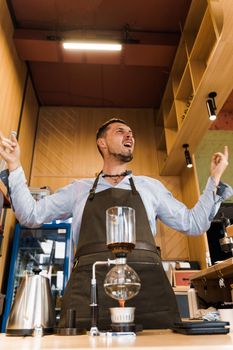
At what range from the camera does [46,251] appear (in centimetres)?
405

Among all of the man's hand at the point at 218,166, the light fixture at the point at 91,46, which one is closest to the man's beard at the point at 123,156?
the man's hand at the point at 218,166

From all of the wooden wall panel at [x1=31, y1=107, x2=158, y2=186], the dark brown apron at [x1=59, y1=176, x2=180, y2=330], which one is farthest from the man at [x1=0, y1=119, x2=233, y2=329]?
the wooden wall panel at [x1=31, y1=107, x2=158, y2=186]

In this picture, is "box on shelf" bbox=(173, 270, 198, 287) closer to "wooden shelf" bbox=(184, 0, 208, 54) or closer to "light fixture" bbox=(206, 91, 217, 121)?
"light fixture" bbox=(206, 91, 217, 121)

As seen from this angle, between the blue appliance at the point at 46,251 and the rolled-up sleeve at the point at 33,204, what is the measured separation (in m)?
2.37

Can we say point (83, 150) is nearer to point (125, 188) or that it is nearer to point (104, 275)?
point (125, 188)

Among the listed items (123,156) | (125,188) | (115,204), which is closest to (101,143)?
(123,156)

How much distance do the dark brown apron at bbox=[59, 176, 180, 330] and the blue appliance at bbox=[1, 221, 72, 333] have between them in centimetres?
261

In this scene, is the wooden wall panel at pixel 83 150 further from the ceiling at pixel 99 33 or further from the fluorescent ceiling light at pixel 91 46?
the fluorescent ceiling light at pixel 91 46

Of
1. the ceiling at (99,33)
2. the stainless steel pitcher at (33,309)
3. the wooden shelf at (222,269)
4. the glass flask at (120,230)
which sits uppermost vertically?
the ceiling at (99,33)

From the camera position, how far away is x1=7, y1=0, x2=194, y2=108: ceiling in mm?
3776

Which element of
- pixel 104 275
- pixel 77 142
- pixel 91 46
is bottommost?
pixel 104 275

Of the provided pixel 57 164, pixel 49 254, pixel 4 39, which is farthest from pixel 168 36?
pixel 49 254

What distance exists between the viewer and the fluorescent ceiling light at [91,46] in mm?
3859

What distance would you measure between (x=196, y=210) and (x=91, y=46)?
3196 millimetres
